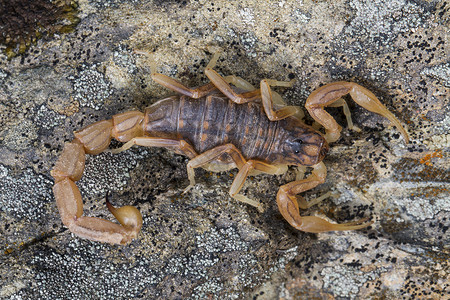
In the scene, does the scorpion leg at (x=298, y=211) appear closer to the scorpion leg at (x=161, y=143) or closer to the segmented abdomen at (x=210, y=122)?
the segmented abdomen at (x=210, y=122)

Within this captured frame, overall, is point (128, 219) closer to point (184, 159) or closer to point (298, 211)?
point (184, 159)

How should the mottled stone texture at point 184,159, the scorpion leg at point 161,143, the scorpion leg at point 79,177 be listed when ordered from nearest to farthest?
the scorpion leg at point 79,177 < the scorpion leg at point 161,143 < the mottled stone texture at point 184,159

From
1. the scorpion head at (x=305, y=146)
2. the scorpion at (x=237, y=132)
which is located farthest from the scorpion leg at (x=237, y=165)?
the scorpion head at (x=305, y=146)

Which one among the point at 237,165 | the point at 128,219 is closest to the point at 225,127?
the point at 237,165

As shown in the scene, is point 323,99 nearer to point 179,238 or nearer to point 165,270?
point 179,238

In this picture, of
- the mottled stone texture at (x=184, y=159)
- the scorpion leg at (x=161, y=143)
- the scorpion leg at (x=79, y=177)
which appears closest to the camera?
the scorpion leg at (x=79, y=177)

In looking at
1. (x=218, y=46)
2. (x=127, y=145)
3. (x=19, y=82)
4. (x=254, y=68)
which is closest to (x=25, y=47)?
(x=19, y=82)
